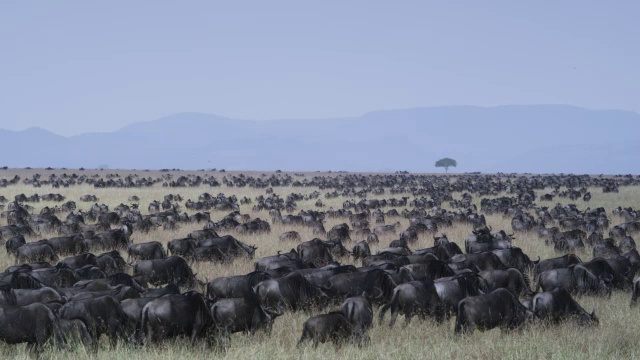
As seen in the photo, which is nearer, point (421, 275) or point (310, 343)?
point (310, 343)

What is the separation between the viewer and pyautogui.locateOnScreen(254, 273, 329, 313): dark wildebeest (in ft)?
39.1

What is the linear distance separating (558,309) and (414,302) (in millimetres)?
2354

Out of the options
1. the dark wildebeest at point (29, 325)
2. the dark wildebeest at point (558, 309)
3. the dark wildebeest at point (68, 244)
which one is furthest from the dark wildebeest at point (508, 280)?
the dark wildebeest at point (68, 244)

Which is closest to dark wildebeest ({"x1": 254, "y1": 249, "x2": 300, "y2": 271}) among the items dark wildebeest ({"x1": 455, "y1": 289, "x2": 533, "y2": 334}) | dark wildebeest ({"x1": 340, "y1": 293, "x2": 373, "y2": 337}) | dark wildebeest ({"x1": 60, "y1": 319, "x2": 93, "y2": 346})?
dark wildebeest ({"x1": 340, "y1": 293, "x2": 373, "y2": 337})

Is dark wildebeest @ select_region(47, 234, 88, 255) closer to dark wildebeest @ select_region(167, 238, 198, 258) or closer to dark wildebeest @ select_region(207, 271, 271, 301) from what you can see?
dark wildebeest @ select_region(167, 238, 198, 258)

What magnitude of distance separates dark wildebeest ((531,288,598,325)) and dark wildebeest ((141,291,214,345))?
17.7 feet

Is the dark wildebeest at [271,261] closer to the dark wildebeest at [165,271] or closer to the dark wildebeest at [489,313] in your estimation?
the dark wildebeest at [165,271]

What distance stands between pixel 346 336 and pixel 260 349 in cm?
130

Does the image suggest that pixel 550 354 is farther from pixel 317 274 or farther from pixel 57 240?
pixel 57 240

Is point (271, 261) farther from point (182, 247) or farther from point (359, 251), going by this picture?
point (182, 247)

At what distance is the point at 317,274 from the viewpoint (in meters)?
13.0

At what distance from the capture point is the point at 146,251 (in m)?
17.4

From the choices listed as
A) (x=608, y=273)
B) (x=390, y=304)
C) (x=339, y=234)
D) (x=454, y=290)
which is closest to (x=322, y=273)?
(x=390, y=304)

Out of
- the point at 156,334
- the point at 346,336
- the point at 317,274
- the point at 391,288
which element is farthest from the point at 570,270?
the point at 156,334
